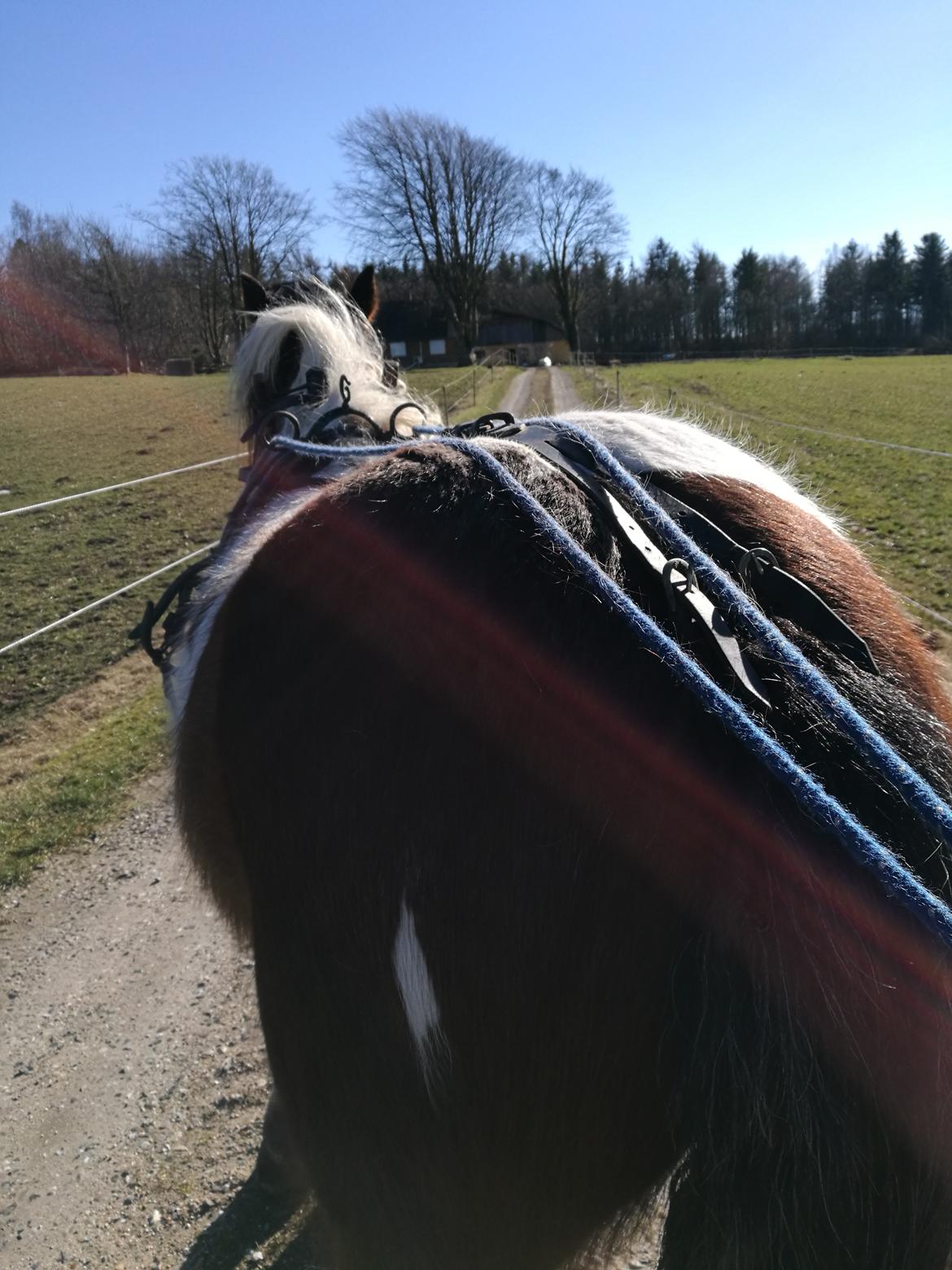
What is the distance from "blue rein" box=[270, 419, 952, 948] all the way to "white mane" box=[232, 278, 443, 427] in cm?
208

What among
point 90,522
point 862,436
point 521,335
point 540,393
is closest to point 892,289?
point 521,335

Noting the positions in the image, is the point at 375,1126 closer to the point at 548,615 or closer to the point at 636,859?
the point at 636,859

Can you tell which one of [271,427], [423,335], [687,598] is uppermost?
[423,335]

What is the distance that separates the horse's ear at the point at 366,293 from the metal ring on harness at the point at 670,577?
10.4ft

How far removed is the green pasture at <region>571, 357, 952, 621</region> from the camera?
7570 mm

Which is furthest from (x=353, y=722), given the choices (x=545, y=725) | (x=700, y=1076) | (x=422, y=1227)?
(x=422, y=1227)

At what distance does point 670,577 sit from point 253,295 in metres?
3.52

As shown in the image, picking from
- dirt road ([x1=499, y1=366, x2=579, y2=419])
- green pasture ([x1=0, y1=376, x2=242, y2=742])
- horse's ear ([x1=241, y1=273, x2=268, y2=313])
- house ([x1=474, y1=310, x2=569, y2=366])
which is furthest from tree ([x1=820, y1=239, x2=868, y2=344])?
horse's ear ([x1=241, y1=273, x2=268, y2=313])

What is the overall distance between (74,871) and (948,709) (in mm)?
4399

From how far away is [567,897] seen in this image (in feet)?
2.96

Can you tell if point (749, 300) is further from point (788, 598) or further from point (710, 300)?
point (788, 598)

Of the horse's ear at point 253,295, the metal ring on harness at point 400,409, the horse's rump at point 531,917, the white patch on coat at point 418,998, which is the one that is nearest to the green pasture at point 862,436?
the metal ring on harness at point 400,409

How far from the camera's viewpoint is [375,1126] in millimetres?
1127

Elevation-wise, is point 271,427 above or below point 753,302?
below
